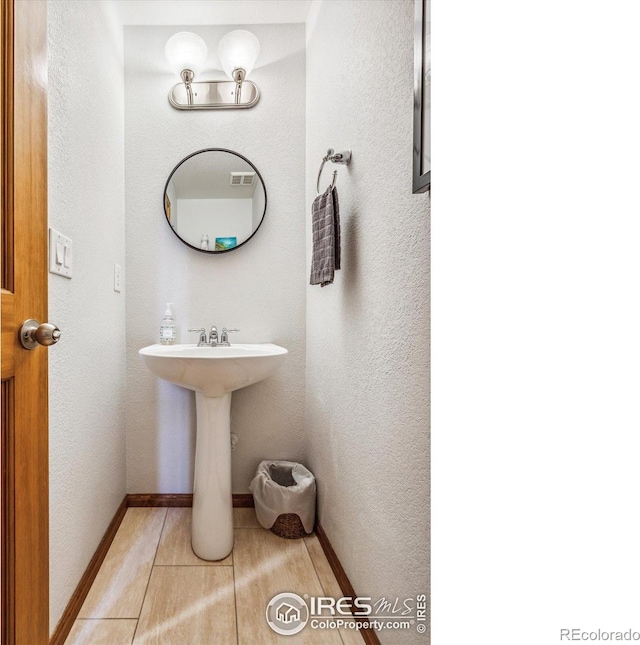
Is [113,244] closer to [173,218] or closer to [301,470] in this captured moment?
[173,218]

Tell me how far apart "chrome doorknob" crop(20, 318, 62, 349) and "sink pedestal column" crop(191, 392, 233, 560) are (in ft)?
2.23

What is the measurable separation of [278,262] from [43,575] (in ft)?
4.20

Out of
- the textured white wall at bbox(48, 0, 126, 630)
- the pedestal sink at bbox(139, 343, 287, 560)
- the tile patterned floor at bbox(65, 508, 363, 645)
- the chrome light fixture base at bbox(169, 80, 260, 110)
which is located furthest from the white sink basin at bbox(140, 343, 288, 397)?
the chrome light fixture base at bbox(169, 80, 260, 110)

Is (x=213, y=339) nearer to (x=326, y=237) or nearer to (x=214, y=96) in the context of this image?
(x=326, y=237)

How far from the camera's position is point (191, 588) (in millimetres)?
1152

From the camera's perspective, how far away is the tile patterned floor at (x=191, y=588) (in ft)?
3.24

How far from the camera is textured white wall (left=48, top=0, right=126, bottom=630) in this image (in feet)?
3.24

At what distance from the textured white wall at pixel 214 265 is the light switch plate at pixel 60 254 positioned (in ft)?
2.01

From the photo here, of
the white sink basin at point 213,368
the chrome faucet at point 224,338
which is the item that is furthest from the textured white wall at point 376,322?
the chrome faucet at point 224,338

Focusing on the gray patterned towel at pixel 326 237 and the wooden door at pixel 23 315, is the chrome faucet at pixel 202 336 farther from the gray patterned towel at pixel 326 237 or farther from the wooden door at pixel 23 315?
the wooden door at pixel 23 315

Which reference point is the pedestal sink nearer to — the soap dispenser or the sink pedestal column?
the sink pedestal column

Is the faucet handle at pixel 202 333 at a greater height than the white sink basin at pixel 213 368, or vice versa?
the faucet handle at pixel 202 333

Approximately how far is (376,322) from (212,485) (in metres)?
0.86
